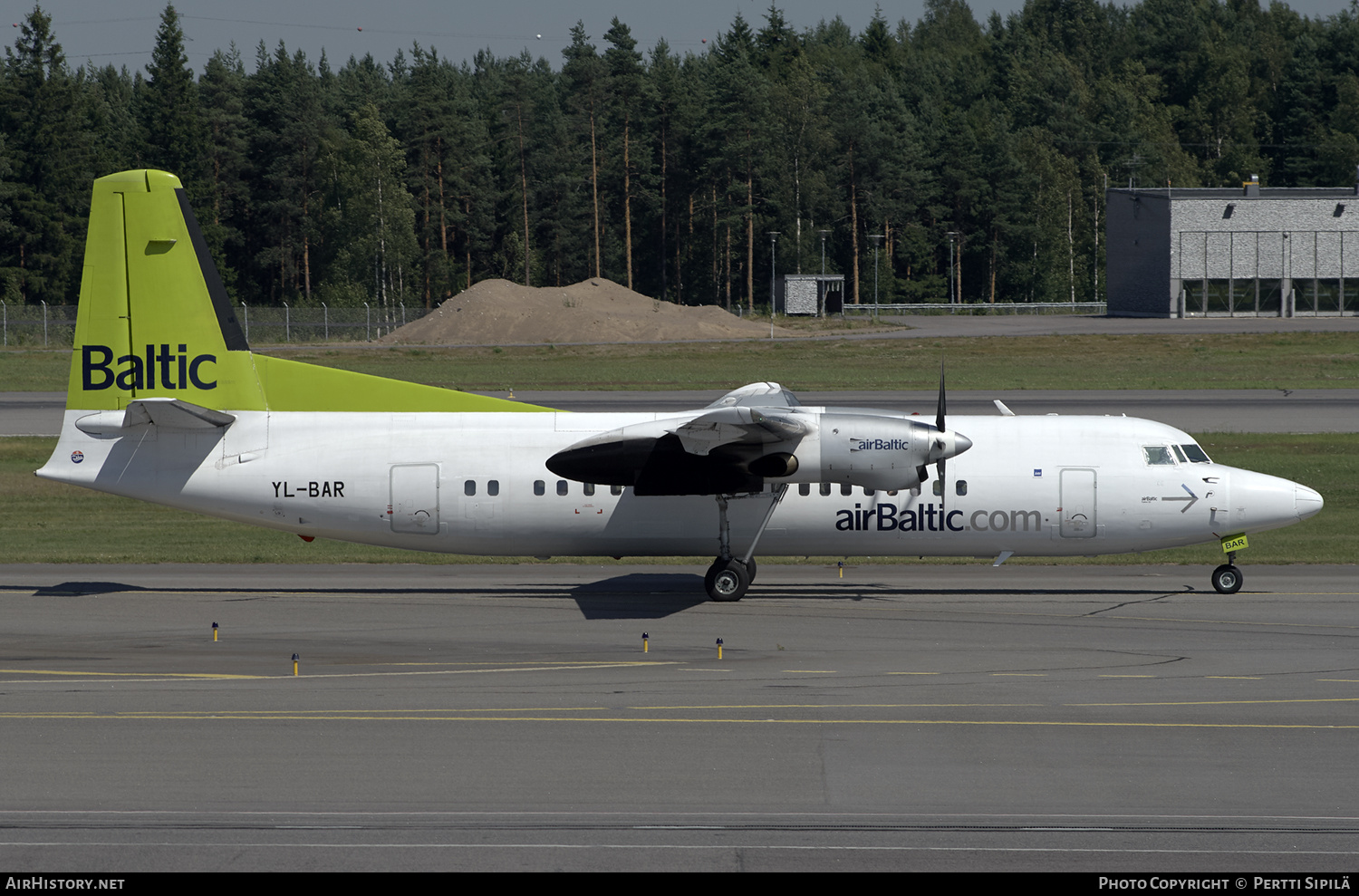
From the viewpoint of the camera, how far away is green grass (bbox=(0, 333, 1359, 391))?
195ft

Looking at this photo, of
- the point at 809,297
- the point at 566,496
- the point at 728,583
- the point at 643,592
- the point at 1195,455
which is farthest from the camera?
the point at 809,297

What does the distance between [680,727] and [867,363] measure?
2342 inches

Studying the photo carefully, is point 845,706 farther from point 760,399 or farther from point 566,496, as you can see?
point 566,496

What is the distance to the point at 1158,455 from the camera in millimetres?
22188

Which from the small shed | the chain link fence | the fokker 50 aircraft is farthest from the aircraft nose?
the small shed

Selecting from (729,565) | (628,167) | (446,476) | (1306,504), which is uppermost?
(628,167)

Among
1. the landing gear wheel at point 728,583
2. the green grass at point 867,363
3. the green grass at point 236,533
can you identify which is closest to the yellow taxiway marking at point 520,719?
the landing gear wheel at point 728,583

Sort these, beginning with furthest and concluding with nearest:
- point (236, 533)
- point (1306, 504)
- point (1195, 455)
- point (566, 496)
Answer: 1. point (236, 533)
2. point (1195, 455)
3. point (566, 496)
4. point (1306, 504)

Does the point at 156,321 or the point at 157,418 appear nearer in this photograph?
the point at 157,418

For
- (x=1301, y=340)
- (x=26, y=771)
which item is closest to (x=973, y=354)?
(x=1301, y=340)

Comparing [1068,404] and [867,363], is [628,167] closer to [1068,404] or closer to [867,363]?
[867,363]

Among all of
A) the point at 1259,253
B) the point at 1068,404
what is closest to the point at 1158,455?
the point at 1068,404

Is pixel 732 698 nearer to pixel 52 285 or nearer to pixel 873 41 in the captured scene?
pixel 52 285

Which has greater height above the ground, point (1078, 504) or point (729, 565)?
point (1078, 504)
